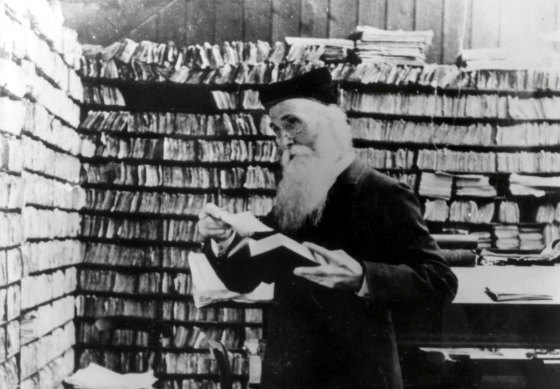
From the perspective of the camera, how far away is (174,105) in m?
4.26

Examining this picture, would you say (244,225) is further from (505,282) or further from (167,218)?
(167,218)

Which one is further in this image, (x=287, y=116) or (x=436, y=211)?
(x=436, y=211)

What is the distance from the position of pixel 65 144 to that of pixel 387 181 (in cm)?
206

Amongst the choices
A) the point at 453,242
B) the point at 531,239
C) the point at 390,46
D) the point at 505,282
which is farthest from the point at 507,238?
the point at 390,46

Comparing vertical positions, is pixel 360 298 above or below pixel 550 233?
below

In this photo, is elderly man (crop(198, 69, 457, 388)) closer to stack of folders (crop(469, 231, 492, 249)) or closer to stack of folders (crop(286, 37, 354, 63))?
stack of folders (crop(286, 37, 354, 63))

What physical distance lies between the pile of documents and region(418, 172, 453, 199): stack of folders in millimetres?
718

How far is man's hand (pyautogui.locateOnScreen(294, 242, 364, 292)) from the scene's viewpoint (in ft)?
7.71

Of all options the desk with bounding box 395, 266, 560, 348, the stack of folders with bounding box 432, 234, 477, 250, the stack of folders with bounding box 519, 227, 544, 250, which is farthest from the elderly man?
the stack of folders with bounding box 519, 227, 544, 250

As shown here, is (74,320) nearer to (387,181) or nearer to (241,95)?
(241,95)

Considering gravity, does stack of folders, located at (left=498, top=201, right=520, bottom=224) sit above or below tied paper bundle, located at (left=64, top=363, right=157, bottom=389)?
above

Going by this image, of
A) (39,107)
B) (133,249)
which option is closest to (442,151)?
(133,249)

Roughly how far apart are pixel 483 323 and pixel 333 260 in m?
0.99

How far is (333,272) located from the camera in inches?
92.5
